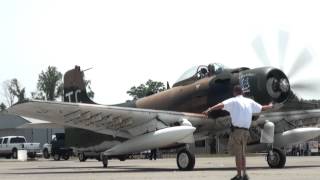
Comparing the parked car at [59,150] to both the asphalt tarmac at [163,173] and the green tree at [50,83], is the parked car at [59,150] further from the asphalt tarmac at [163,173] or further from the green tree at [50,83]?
the green tree at [50,83]

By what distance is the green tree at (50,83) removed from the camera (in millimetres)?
133875

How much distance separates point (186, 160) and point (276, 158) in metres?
2.77

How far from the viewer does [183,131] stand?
16609 mm

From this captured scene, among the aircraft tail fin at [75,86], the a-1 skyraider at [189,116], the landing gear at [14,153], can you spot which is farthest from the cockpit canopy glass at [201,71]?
the landing gear at [14,153]

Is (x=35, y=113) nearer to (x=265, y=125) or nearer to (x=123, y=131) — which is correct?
(x=123, y=131)

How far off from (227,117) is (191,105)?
1.59 metres

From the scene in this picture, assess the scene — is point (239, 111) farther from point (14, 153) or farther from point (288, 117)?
point (14, 153)

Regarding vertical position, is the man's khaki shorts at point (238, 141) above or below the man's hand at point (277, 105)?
below

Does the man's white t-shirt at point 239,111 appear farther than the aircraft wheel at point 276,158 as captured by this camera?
No

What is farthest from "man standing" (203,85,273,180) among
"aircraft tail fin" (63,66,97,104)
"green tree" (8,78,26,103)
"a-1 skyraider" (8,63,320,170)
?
"green tree" (8,78,26,103)

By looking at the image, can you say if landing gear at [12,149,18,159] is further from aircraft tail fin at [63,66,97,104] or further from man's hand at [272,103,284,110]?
man's hand at [272,103,284,110]

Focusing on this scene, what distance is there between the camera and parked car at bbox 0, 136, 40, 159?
4859 cm

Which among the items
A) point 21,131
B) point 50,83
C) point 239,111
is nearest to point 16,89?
point 50,83

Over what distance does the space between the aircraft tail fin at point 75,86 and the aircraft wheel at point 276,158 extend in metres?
9.01
